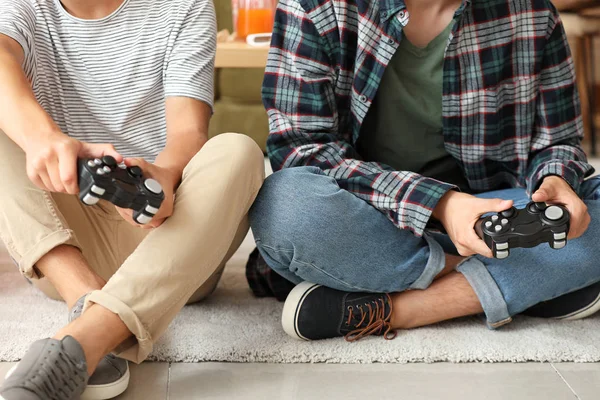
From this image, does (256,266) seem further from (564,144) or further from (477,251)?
(564,144)

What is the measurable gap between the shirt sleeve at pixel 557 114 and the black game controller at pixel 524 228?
0.17 m

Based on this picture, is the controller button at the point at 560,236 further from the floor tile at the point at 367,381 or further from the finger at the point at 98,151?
the finger at the point at 98,151

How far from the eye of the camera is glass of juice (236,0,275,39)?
7.05 ft

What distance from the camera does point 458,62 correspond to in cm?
109

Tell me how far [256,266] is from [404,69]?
38 cm

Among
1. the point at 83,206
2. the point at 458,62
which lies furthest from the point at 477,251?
the point at 83,206

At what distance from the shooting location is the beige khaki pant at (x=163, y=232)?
88 cm

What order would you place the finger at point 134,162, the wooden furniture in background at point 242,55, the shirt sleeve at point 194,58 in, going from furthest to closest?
the wooden furniture in background at point 242,55 → the shirt sleeve at point 194,58 → the finger at point 134,162

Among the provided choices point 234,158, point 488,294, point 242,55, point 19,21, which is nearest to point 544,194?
point 488,294

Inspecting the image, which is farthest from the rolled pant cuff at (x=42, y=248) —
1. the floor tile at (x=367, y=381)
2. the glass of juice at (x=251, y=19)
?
the glass of juice at (x=251, y=19)

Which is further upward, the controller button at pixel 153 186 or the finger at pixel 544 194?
the controller button at pixel 153 186

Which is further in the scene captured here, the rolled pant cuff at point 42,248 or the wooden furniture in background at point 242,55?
the wooden furniture in background at point 242,55

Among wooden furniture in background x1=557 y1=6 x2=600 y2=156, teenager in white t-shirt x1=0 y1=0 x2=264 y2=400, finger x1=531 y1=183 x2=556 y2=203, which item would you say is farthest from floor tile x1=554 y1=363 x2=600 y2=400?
wooden furniture in background x1=557 y1=6 x2=600 y2=156

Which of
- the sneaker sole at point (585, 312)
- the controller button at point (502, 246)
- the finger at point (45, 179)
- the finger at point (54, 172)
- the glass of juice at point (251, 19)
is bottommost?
the glass of juice at point (251, 19)
